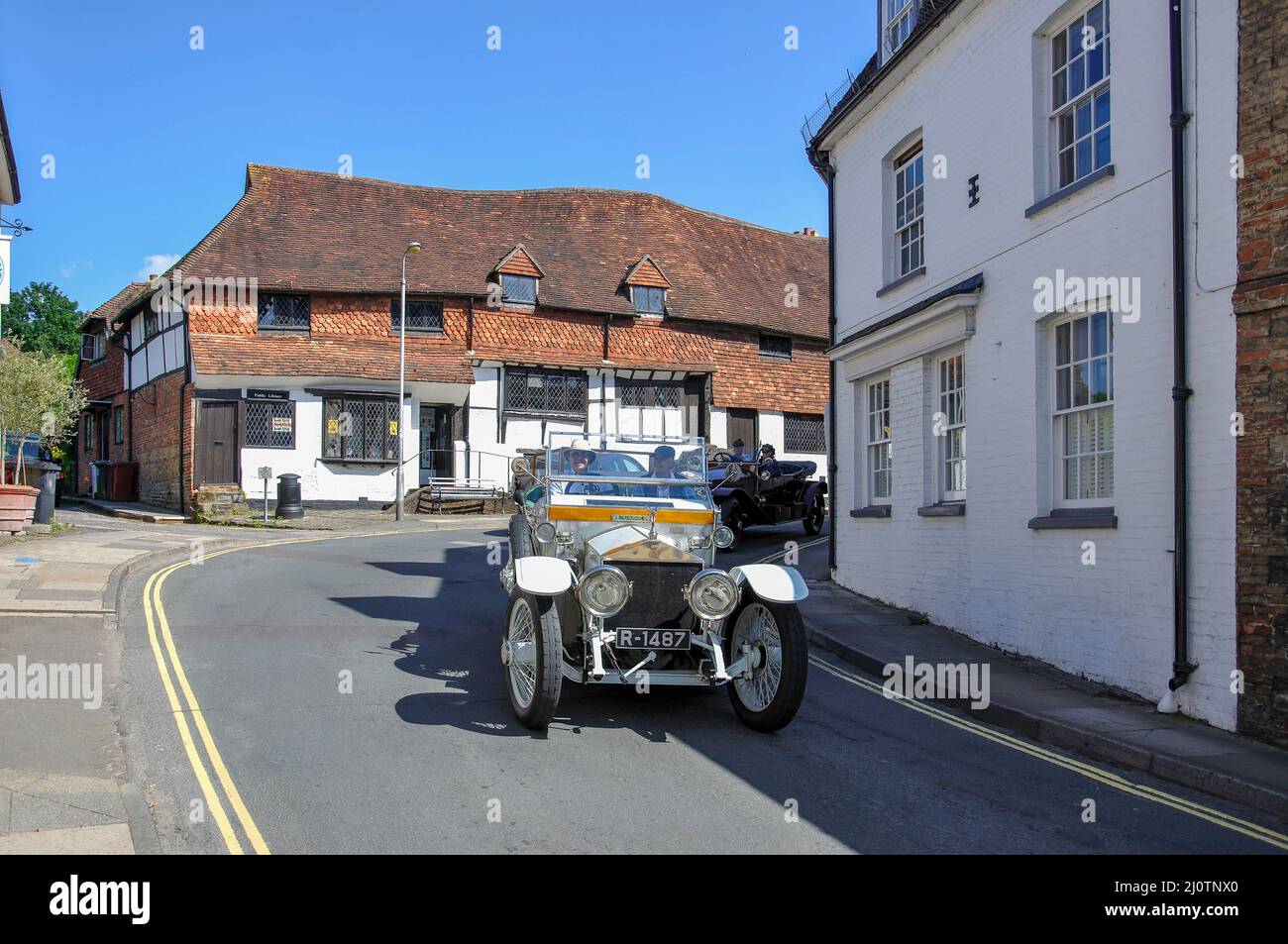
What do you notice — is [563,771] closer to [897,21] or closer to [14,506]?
[897,21]

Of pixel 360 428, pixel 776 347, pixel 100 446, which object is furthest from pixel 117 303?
pixel 776 347

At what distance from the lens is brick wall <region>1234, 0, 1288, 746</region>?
750 cm

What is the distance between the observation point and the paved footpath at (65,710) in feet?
17.6

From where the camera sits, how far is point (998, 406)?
36.2 feet

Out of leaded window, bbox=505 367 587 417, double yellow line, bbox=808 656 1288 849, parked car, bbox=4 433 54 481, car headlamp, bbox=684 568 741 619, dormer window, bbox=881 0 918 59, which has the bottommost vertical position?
double yellow line, bbox=808 656 1288 849

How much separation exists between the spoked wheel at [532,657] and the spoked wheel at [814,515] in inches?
570

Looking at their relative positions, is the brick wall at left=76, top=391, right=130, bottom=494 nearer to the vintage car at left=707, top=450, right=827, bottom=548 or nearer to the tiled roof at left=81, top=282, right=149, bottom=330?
→ the tiled roof at left=81, top=282, right=149, bottom=330

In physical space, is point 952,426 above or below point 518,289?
below

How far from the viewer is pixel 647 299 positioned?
32.9 metres

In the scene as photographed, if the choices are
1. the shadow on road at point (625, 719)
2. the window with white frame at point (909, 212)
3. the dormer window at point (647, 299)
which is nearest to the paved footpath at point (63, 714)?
the shadow on road at point (625, 719)

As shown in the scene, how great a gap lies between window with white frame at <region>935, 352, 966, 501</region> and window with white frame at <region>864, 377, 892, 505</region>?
1296 mm

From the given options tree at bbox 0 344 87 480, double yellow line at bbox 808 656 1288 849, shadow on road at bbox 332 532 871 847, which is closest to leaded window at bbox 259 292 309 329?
tree at bbox 0 344 87 480

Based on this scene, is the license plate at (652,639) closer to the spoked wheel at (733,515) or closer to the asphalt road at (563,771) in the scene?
the asphalt road at (563,771)

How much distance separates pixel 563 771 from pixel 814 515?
16.1m
